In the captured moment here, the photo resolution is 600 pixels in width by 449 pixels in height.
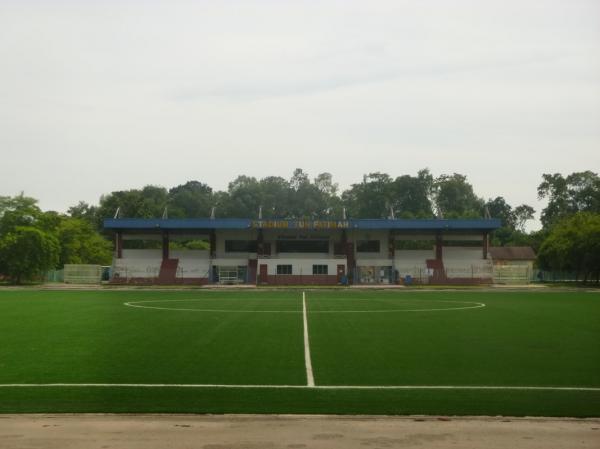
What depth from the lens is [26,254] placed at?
76.9 meters

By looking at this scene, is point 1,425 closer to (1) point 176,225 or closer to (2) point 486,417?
(2) point 486,417

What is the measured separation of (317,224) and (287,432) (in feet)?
243

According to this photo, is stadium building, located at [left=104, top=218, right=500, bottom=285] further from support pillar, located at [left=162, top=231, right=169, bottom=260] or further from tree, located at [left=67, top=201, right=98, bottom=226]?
tree, located at [left=67, top=201, right=98, bottom=226]

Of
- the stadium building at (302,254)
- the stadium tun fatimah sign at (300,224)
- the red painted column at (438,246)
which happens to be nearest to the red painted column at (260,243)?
the stadium building at (302,254)

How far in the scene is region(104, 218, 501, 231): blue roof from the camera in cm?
8419

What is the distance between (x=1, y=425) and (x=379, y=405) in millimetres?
6328

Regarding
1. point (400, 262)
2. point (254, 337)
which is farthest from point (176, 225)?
point (254, 337)

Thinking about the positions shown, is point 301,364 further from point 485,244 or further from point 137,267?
point 485,244

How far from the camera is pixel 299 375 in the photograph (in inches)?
619

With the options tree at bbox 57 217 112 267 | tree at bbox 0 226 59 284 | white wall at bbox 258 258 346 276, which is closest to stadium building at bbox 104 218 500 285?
white wall at bbox 258 258 346 276

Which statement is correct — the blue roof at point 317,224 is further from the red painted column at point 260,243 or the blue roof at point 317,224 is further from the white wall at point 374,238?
the red painted column at point 260,243

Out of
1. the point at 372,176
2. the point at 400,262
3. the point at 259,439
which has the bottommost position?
the point at 259,439

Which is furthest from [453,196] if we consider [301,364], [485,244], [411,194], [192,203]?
[301,364]

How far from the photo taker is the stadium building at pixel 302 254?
81125mm
